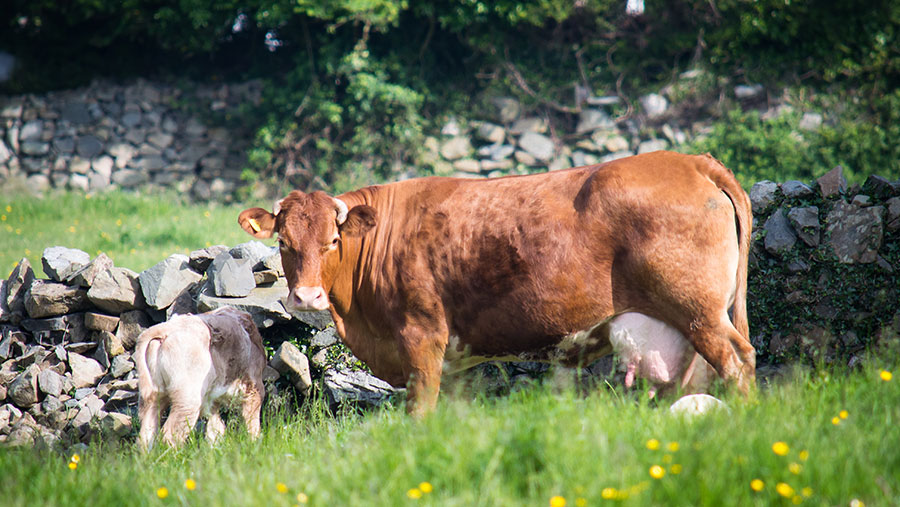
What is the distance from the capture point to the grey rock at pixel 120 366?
6.38 meters

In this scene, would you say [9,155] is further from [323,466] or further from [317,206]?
[323,466]

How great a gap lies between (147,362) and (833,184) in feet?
16.2

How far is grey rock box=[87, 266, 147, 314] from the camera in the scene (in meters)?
6.41

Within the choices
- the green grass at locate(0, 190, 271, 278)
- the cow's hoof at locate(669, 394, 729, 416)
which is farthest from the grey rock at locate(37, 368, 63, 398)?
the cow's hoof at locate(669, 394, 729, 416)

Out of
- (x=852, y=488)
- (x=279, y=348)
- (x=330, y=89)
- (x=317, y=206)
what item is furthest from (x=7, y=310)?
(x=330, y=89)

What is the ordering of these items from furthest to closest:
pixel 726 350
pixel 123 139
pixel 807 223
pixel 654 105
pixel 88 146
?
pixel 123 139
pixel 88 146
pixel 654 105
pixel 807 223
pixel 726 350

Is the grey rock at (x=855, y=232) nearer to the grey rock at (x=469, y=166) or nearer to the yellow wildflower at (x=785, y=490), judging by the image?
the yellow wildflower at (x=785, y=490)

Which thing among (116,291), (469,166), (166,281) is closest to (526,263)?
(166,281)

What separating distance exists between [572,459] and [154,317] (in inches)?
189

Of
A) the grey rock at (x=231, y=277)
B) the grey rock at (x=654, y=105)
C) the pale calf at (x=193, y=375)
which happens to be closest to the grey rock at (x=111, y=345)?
the grey rock at (x=231, y=277)

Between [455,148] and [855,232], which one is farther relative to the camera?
[455,148]

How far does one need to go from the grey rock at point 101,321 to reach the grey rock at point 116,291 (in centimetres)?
8

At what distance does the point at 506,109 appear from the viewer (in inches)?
612

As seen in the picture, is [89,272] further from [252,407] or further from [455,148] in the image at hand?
[455,148]
